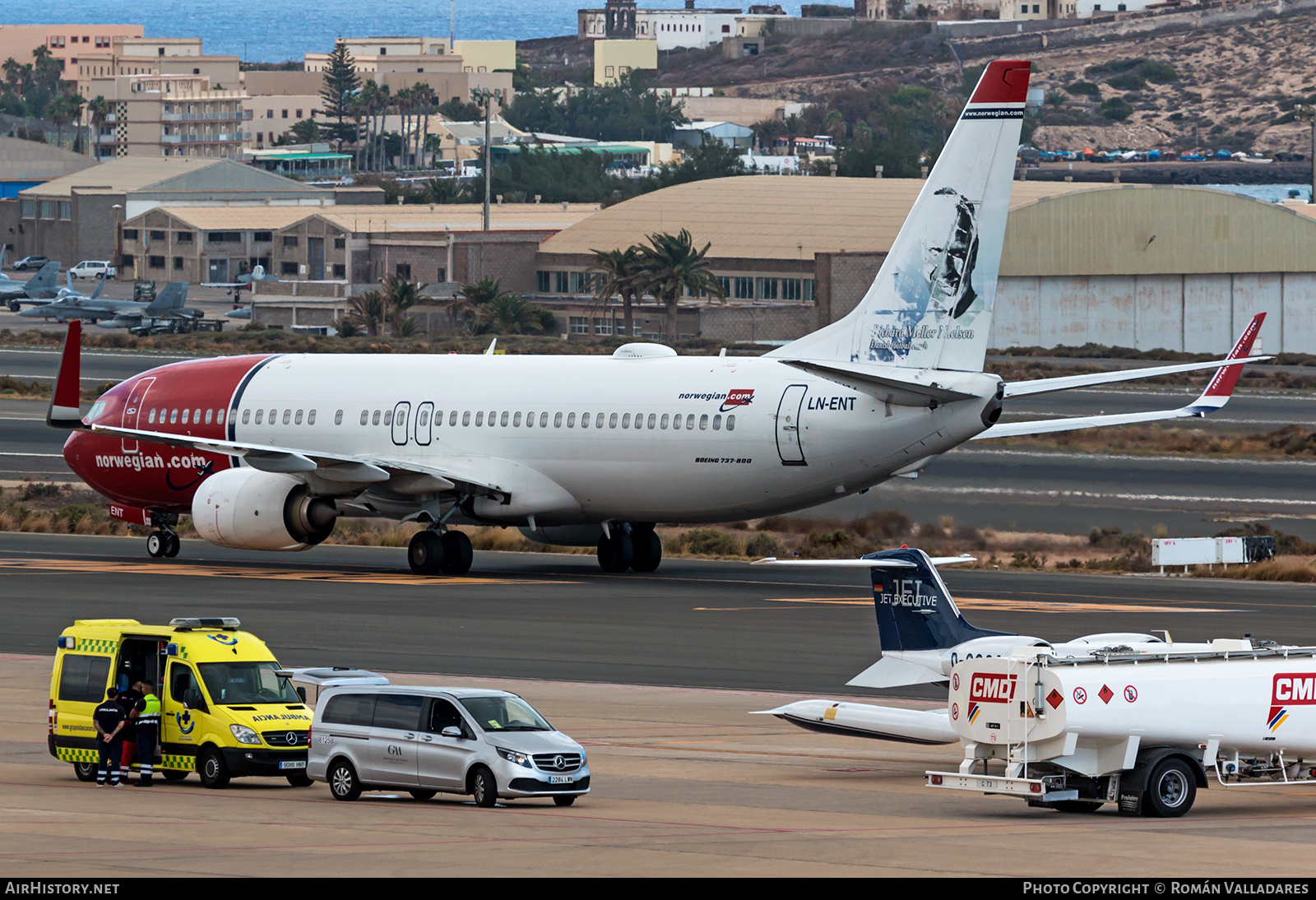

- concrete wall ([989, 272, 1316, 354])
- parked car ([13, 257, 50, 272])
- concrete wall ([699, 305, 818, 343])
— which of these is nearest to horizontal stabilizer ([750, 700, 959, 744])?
concrete wall ([989, 272, 1316, 354])

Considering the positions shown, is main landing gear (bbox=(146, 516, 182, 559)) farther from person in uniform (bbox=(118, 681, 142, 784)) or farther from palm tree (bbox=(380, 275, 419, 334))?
palm tree (bbox=(380, 275, 419, 334))

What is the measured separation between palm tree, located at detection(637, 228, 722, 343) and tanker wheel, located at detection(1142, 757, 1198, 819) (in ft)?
331

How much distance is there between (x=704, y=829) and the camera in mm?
19188

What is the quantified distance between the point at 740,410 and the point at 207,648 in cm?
1943

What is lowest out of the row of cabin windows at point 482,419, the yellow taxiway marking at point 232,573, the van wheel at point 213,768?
the yellow taxiway marking at point 232,573

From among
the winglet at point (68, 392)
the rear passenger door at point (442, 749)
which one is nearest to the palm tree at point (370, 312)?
the winglet at point (68, 392)

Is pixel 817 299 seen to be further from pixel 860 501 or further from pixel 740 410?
pixel 740 410

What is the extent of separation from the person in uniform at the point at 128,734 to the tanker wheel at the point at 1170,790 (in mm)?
11231

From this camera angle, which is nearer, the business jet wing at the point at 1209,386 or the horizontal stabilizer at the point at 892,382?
the business jet wing at the point at 1209,386

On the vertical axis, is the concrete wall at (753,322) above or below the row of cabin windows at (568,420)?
above

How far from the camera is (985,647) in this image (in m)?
24.2

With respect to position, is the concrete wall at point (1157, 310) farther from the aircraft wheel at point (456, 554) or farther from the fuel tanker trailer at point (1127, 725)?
the fuel tanker trailer at point (1127, 725)

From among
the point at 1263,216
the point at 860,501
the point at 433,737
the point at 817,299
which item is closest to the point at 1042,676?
the point at 433,737

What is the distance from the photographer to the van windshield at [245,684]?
22844mm
